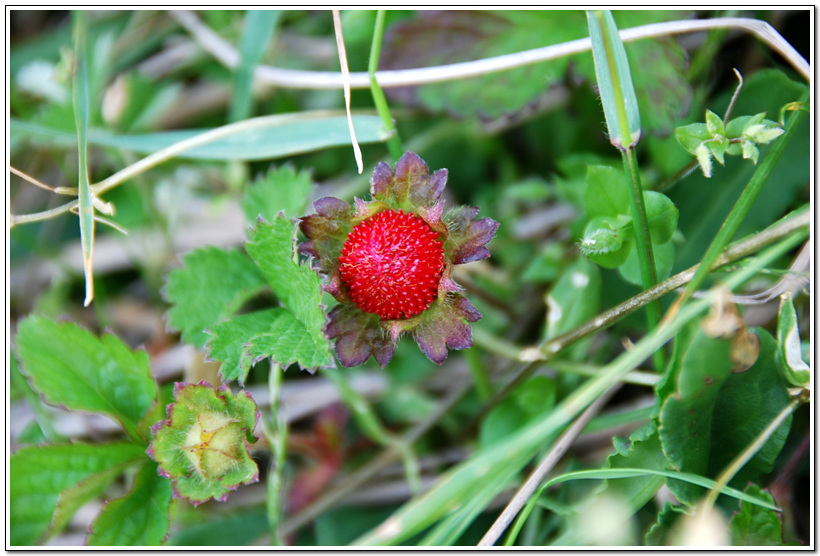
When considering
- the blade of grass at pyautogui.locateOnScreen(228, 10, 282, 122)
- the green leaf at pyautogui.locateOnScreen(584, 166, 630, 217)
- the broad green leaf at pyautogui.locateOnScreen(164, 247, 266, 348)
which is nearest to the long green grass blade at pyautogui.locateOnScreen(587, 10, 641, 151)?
the green leaf at pyautogui.locateOnScreen(584, 166, 630, 217)

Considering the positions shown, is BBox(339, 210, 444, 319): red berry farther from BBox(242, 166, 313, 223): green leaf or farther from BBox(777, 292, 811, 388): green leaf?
BBox(777, 292, 811, 388): green leaf

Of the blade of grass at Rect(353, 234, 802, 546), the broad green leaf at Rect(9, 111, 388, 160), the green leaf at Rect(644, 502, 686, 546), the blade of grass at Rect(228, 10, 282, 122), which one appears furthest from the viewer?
the blade of grass at Rect(228, 10, 282, 122)

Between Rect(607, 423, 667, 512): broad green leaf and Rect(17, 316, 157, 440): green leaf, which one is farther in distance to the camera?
Rect(17, 316, 157, 440): green leaf

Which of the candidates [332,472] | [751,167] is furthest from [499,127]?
[332,472]

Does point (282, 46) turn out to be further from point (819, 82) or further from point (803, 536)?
point (803, 536)

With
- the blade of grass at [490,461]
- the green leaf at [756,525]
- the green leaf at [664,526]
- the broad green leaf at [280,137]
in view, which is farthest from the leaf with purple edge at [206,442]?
the green leaf at [756,525]

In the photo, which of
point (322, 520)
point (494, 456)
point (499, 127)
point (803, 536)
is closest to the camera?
point (494, 456)
